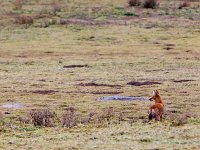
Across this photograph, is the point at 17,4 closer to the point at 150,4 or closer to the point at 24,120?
the point at 150,4

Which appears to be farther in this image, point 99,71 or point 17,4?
point 17,4

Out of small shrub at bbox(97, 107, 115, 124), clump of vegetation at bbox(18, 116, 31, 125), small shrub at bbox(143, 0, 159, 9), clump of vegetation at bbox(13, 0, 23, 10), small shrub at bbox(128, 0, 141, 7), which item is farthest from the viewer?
small shrub at bbox(128, 0, 141, 7)

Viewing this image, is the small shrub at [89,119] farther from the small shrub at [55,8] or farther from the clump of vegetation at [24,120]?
the small shrub at [55,8]

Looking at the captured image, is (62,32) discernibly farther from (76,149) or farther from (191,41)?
(76,149)

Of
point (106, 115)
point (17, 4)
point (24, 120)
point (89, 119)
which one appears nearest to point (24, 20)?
point (17, 4)

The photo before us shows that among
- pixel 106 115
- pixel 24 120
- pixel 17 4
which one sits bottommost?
pixel 17 4

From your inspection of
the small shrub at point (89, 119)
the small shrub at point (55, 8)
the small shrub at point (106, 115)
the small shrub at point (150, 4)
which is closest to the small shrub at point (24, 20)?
the small shrub at point (55, 8)

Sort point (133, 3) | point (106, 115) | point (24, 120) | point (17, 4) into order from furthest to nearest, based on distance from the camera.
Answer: point (17, 4) < point (133, 3) < point (106, 115) < point (24, 120)

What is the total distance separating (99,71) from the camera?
2841 cm

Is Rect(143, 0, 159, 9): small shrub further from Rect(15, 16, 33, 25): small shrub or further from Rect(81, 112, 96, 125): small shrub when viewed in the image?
Rect(81, 112, 96, 125): small shrub

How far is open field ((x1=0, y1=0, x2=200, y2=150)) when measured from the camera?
46.7ft

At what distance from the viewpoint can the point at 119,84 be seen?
25484 millimetres

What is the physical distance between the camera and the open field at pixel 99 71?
46.7 ft

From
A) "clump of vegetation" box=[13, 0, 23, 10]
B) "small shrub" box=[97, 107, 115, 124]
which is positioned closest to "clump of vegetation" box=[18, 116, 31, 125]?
"small shrub" box=[97, 107, 115, 124]
